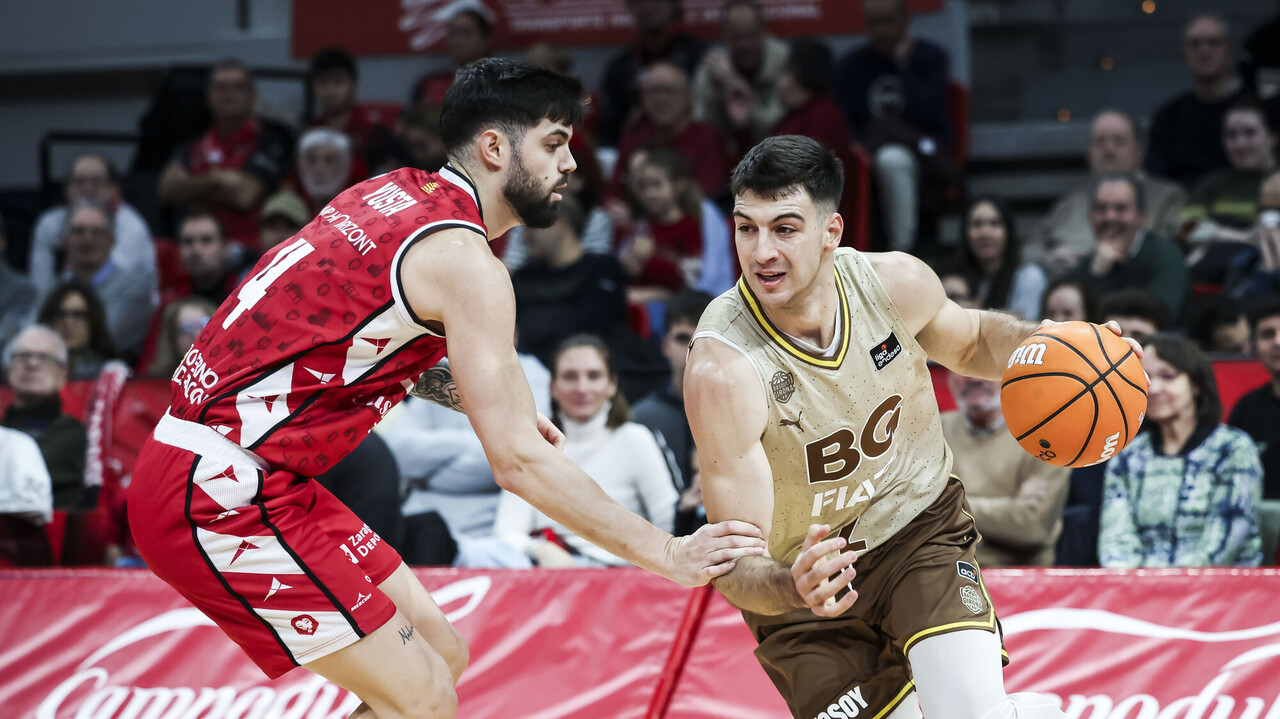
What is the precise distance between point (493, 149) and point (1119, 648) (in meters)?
2.96

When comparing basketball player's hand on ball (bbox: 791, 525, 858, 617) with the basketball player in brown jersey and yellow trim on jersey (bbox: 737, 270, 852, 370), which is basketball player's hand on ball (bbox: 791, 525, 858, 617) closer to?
the basketball player in brown jersey

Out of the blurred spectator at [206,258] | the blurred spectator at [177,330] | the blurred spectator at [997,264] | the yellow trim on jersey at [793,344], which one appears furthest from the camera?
the blurred spectator at [206,258]

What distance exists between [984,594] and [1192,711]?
1313mm

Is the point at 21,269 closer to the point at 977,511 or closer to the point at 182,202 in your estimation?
the point at 182,202

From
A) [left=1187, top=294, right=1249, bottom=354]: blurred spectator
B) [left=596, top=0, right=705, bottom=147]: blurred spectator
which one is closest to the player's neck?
[left=1187, top=294, right=1249, bottom=354]: blurred spectator

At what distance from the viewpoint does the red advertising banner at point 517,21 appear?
1034 cm

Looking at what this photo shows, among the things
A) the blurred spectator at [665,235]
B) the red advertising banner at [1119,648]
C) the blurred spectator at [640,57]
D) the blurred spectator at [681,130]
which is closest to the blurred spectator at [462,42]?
the blurred spectator at [640,57]

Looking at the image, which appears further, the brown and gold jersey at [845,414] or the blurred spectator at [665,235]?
the blurred spectator at [665,235]

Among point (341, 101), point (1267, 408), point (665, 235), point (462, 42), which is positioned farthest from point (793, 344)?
point (341, 101)

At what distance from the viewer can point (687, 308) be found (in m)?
6.82

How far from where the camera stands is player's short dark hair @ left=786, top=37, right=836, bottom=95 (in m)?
8.77

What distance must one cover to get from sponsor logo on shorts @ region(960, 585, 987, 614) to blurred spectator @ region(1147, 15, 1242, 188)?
6.02 m

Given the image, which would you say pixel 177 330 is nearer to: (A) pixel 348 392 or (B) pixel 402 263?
(A) pixel 348 392

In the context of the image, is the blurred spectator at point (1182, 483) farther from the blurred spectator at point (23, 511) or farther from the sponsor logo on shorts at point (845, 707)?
the blurred spectator at point (23, 511)
